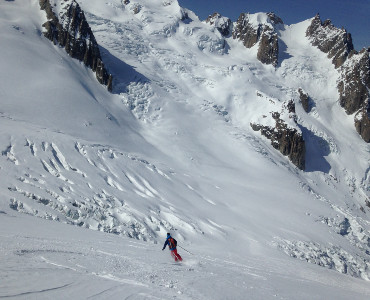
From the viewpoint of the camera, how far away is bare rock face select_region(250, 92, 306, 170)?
180ft

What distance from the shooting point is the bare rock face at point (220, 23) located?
285 ft

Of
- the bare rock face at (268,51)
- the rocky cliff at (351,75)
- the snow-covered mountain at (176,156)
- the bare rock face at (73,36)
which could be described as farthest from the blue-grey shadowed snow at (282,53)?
the bare rock face at (73,36)

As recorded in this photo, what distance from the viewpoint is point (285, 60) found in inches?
3216

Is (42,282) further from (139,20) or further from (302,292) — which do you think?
(139,20)

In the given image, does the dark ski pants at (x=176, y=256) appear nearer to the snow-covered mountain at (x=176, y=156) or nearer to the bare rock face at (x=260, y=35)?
the snow-covered mountain at (x=176, y=156)

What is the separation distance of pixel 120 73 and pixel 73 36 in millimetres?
9135

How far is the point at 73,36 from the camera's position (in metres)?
49.8

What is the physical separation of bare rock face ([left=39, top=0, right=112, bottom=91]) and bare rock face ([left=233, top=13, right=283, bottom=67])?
45225mm

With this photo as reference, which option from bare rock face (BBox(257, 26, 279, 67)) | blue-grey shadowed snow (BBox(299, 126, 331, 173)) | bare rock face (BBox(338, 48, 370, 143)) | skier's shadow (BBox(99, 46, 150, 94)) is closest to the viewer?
skier's shadow (BBox(99, 46, 150, 94))

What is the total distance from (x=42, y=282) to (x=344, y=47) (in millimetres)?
93191

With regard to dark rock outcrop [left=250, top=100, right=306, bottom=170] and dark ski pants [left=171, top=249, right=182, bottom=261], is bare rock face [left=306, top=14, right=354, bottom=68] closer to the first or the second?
dark rock outcrop [left=250, top=100, right=306, bottom=170]

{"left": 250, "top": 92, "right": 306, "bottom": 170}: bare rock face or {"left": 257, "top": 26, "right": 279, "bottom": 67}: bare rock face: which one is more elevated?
{"left": 257, "top": 26, "right": 279, "bottom": 67}: bare rock face

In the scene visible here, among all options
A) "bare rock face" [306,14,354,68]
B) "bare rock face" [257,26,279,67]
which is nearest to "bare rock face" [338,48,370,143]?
"bare rock face" [306,14,354,68]

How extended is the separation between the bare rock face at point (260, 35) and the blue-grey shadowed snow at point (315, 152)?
81.3 ft
